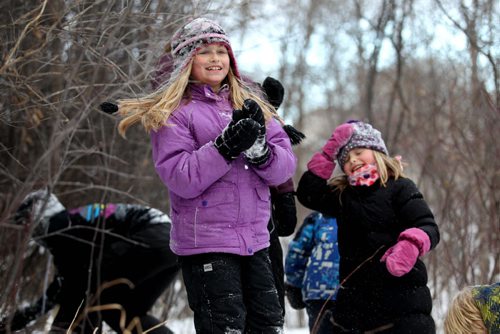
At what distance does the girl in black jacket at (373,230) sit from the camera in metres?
3.17

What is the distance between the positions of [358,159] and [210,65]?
3.29 feet

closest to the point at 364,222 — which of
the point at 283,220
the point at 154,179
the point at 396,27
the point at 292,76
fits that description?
the point at 283,220

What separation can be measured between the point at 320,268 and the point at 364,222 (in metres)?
0.66

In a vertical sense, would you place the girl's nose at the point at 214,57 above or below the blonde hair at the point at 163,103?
above

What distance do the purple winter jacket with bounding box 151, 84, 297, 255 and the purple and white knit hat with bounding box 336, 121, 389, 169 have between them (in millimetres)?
690

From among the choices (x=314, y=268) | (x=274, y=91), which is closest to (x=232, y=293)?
(x=274, y=91)

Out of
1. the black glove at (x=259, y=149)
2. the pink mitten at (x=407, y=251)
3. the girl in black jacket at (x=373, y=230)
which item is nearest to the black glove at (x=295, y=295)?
the girl in black jacket at (x=373, y=230)

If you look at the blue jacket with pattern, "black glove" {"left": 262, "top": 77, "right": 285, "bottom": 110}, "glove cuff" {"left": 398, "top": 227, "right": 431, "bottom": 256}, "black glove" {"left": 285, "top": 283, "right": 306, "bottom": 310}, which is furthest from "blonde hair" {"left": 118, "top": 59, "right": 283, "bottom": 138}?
"black glove" {"left": 285, "top": 283, "right": 306, "bottom": 310}

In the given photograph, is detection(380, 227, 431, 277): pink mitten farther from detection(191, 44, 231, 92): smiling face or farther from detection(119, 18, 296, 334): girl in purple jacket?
detection(191, 44, 231, 92): smiling face

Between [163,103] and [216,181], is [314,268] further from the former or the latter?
[163,103]

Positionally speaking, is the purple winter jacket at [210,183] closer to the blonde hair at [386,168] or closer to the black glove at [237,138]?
→ the black glove at [237,138]

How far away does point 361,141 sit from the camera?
348 centimetres

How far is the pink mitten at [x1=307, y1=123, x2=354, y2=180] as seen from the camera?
351cm

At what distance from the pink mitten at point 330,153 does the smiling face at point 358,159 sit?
0.25ft
